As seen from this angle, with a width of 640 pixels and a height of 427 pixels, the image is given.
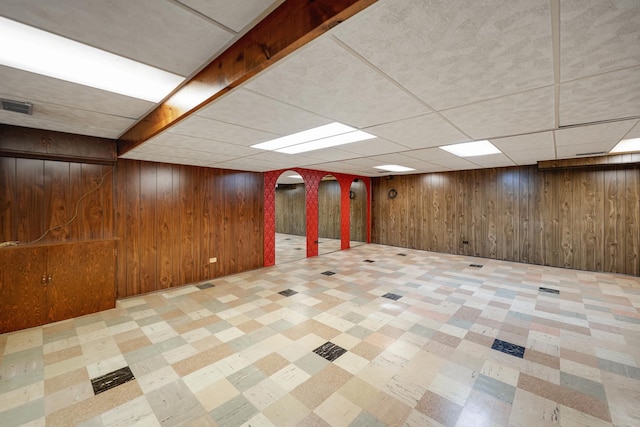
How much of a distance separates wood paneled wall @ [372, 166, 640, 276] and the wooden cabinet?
7.29 metres

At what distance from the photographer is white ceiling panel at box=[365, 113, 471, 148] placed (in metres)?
2.44

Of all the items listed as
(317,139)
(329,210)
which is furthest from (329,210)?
(317,139)

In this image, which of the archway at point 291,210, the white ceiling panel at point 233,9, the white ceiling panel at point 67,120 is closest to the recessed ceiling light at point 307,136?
the white ceiling panel at point 233,9

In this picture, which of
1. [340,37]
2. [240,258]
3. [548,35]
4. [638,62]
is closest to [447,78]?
[548,35]

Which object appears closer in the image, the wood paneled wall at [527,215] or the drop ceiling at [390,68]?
the drop ceiling at [390,68]

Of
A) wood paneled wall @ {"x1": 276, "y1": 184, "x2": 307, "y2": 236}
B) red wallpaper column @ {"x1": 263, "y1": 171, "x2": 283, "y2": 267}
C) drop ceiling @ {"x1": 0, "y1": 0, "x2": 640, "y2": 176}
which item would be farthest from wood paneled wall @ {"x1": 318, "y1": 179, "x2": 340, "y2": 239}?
drop ceiling @ {"x1": 0, "y1": 0, "x2": 640, "y2": 176}

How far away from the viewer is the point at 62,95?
204 centimetres

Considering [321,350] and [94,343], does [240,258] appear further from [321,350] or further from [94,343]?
[321,350]

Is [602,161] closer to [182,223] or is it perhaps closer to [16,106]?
[182,223]

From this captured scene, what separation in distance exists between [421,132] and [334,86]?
156 centimetres

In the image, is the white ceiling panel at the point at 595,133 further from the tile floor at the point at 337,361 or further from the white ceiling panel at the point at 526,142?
the tile floor at the point at 337,361

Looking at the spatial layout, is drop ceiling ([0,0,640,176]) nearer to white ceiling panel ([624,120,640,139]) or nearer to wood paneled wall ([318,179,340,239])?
white ceiling panel ([624,120,640,139])

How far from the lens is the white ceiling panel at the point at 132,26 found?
1.09 metres

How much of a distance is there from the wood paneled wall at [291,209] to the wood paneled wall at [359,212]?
8.30 feet
